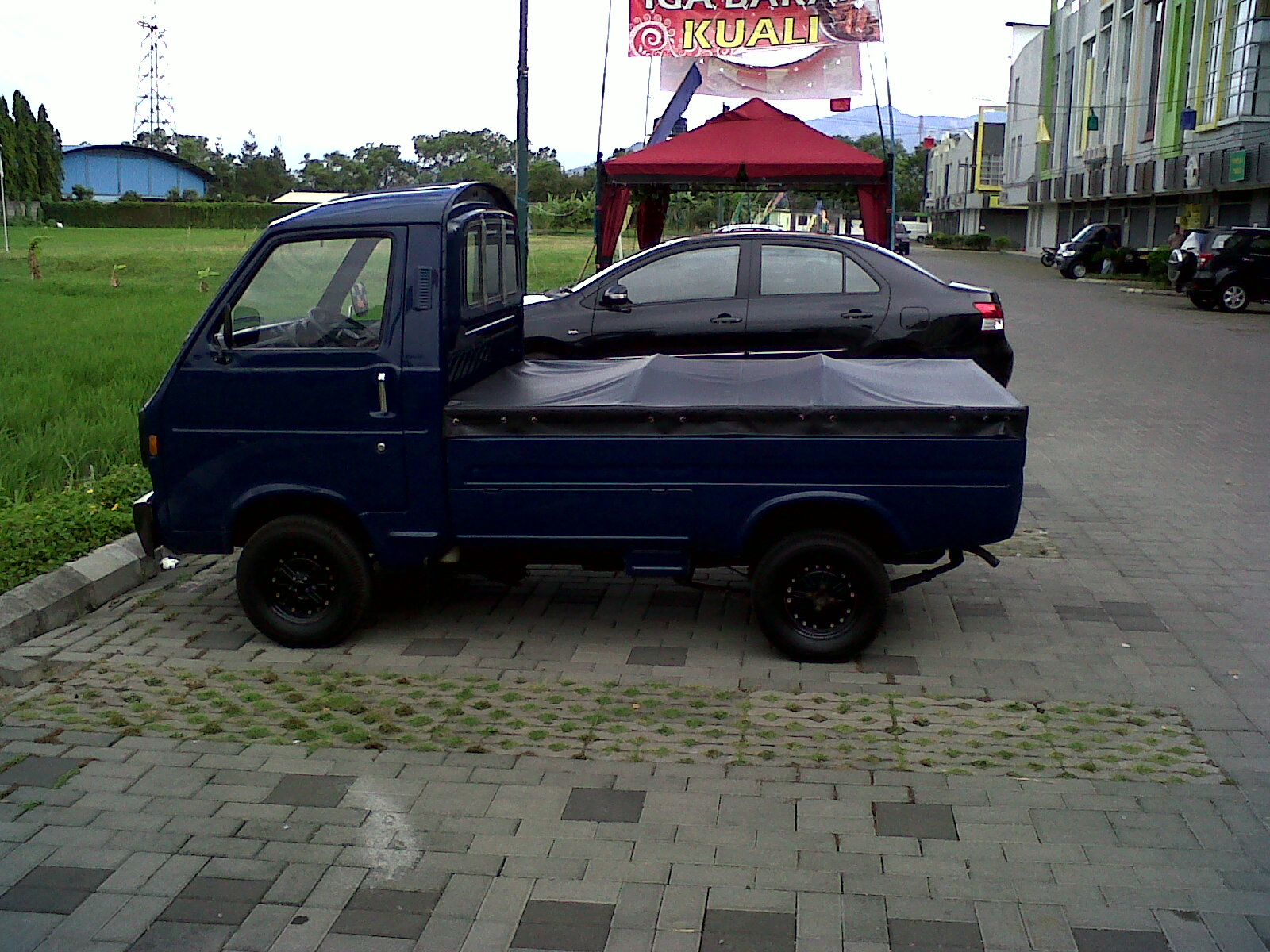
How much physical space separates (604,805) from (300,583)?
218 centimetres

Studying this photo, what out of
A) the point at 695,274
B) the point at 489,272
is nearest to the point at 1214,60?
the point at 695,274

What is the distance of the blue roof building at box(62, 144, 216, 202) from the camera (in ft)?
336

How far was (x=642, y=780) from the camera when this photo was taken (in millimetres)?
4645

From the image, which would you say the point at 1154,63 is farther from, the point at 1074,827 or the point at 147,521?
the point at 1074,827

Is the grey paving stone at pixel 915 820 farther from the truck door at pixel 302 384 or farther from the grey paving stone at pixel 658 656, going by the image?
the truck door at pixel 302 384

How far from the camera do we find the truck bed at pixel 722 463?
215 inches

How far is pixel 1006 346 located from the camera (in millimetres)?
10141

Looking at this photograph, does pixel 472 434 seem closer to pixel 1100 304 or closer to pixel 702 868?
pixel 702 868

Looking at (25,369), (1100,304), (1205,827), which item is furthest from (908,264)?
(1100,304)

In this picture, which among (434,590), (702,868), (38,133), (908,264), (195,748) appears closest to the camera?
(702,868)

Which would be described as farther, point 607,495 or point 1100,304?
point 1100,304

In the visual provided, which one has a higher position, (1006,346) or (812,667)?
(1006,346)

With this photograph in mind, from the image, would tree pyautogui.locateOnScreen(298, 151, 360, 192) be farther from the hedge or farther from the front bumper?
the front bumper

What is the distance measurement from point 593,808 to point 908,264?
6290 mm
